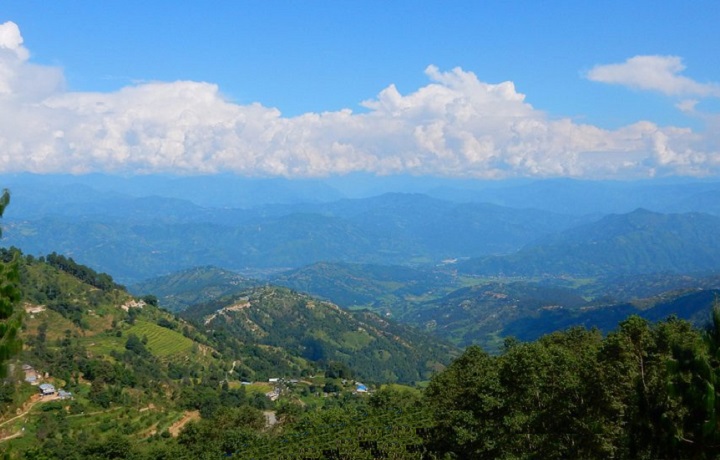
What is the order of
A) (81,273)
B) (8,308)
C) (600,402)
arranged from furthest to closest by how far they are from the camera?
(81,273) → (600,402) → (8,308)

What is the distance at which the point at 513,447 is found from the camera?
112ft

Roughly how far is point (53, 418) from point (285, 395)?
166ft

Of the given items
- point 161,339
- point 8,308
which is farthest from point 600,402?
point 161,339

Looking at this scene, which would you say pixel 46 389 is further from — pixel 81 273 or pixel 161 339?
pixel 81 273

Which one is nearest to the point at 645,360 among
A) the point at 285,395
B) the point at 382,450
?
the point at 382,450

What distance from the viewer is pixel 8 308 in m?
14.7

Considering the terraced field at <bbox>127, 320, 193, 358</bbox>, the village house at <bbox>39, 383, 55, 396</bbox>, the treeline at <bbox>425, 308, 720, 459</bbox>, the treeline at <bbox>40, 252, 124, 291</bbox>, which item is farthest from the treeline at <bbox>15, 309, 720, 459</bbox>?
the treeline at <bbox>40, 252, 124, 291</bbox>

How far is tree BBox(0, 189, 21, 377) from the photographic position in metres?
14.2

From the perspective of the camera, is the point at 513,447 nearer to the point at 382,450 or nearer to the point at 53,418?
the point at 382,450

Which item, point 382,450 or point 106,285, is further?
point 106,285

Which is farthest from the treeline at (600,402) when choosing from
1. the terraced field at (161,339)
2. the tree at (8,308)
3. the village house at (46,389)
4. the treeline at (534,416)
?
the terraced field at (161,339)

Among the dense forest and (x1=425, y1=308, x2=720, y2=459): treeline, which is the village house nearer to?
the dense forest

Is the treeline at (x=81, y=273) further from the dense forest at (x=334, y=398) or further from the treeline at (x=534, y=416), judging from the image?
the treeline at (x=534, y=416)

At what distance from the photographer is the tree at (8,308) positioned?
14172 mm
